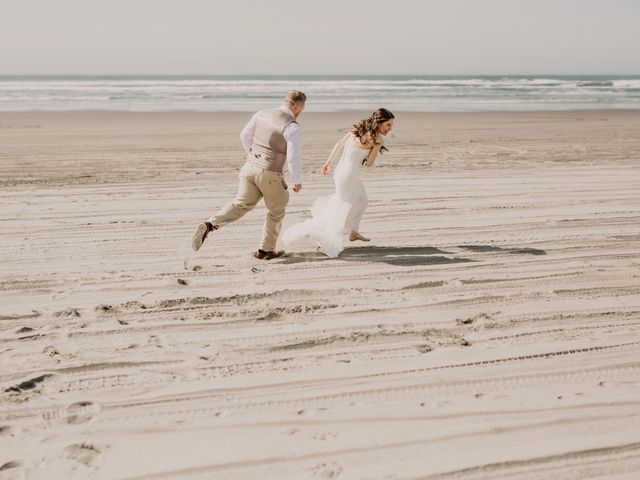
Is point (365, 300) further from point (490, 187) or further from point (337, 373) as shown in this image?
point (490, 187)

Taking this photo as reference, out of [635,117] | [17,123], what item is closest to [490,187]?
[17,123]

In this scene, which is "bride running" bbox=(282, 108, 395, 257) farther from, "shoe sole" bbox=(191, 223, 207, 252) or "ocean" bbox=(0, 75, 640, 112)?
"ocean" bbox=(0, 75, 640, 112)

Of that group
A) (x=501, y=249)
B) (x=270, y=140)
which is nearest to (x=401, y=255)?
(x=501, y=249)

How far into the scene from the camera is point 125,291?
5.34 meters

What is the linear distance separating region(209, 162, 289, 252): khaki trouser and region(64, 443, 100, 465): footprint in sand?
3350mm

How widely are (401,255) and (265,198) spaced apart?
1.47 m

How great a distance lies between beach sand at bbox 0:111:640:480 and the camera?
310 centimetres

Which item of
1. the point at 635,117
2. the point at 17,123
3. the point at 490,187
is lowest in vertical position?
the point at 17,123

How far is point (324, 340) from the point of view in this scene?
4.38 m

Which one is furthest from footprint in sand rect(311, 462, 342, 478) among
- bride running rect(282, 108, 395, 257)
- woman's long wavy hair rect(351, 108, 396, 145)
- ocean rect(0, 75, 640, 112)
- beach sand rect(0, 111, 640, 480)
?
ocean rect(0, 75, 640, 112)

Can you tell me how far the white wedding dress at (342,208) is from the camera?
6566mm

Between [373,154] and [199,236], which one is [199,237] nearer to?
[199,236]

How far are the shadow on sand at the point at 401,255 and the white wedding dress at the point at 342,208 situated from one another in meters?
0.20

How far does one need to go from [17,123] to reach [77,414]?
18673 mm
